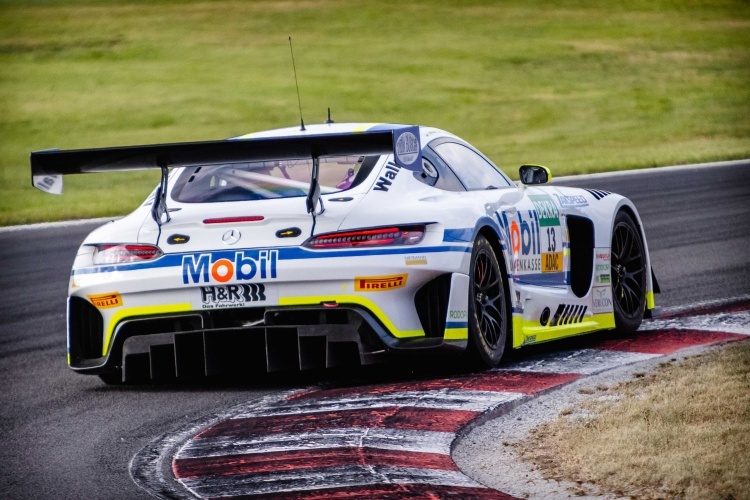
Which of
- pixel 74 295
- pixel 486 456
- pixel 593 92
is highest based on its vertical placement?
pixel 593 92

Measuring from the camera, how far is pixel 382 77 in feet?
140

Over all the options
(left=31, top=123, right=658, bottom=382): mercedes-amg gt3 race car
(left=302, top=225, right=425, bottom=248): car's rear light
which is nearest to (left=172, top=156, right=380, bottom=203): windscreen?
(left=31, top=123, right=658, bottom=382): mercedes-amg gt3 race car

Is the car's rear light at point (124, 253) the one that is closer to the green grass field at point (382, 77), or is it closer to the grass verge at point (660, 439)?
the grass verge at point (660, 439)

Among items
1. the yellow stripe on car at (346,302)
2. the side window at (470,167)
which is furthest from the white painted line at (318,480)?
the side window at (470,167)

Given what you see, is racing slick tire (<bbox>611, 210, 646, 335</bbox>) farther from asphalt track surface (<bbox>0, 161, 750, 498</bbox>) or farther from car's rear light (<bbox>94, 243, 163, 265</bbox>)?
car's rear light (<bbox>94, 243, 163, 265</bbox>)

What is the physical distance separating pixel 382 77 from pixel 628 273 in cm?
3468

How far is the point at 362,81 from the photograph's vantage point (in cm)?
4166

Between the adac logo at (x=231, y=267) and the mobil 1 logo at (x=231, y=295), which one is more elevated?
the adac logo at (x=231, y=267)

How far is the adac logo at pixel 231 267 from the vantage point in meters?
6.54

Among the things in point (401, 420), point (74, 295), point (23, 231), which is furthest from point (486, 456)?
point (23, 231)

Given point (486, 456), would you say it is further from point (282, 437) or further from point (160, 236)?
point (160, 236)

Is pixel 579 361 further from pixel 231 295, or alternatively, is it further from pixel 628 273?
pixel 231 295

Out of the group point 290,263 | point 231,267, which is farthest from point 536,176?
point 231,267

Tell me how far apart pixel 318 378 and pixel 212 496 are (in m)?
2.46
